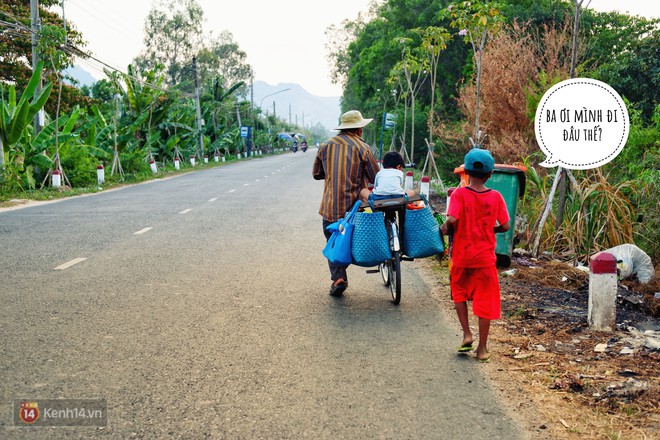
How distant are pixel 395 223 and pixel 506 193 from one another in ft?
9.45

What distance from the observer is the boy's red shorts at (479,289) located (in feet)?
16.0

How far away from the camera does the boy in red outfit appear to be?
491cm

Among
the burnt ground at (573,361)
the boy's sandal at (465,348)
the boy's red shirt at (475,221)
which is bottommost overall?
the burnt ground at (573,361)

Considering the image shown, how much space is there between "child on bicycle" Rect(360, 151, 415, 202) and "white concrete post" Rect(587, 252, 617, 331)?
179 centimetres

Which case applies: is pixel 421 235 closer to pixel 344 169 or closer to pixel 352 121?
pixel 344 169

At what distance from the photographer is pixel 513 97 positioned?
18047 millimetres

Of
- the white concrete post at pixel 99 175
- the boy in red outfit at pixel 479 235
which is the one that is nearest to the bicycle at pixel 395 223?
the boy in red outfit at pixel 479 235

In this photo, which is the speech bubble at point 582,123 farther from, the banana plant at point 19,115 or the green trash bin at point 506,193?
the banana plant at point 19,115

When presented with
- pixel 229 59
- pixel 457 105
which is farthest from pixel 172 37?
pixel 457 105

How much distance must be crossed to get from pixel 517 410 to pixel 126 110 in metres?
30.0

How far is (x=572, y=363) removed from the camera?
4.88m

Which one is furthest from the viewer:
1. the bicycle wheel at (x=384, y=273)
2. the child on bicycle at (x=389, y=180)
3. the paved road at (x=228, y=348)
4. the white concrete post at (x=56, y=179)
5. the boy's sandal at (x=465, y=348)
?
the white concrete post at (x=56, y=179)

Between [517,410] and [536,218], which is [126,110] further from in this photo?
[517,410]

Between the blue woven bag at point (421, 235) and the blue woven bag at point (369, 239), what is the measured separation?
27 centimetres
